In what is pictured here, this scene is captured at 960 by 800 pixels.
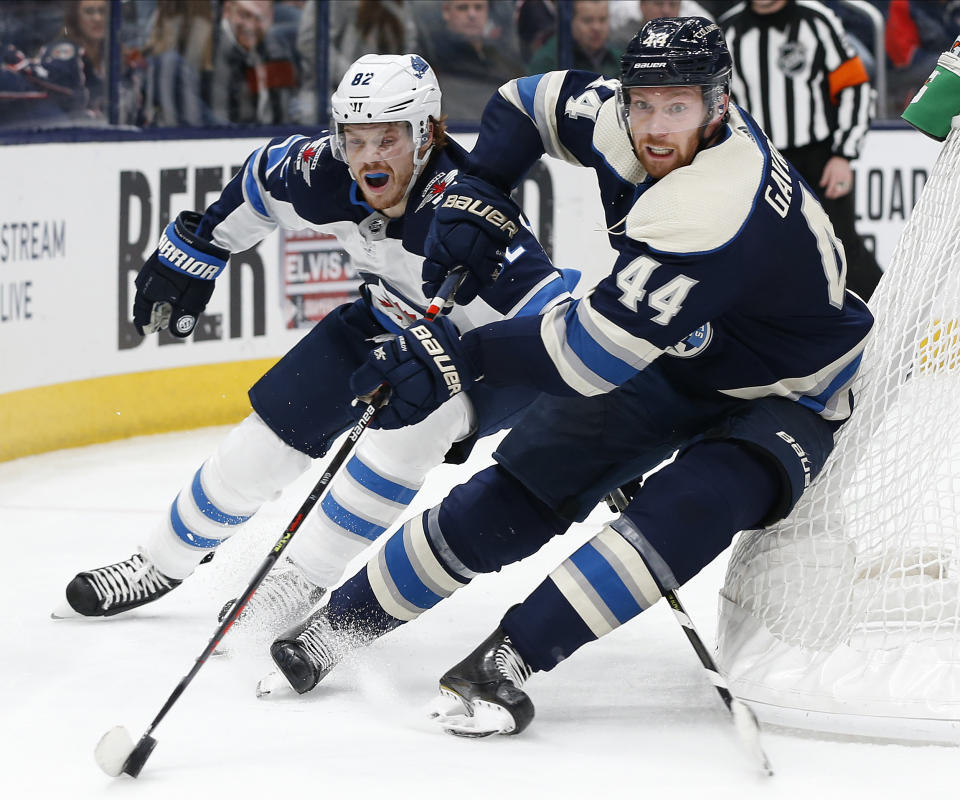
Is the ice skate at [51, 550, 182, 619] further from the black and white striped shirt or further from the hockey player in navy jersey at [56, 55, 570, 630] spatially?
the black and white striped shirt

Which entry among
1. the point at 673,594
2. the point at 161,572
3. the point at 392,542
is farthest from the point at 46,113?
the point at 673,594

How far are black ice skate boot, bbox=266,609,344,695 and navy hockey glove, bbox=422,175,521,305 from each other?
586mm

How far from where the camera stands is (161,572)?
3.05 meters

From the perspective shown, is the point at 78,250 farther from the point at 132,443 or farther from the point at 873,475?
the point at 873,475

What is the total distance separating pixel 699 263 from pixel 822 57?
351cm

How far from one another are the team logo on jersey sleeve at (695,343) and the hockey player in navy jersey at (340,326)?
0.36 m

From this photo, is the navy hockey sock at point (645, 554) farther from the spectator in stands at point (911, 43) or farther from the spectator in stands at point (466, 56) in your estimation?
the spectator in stands at point (911, 43)

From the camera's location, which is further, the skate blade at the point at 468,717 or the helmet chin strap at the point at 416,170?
the helmet chin strap at the point at 416,170

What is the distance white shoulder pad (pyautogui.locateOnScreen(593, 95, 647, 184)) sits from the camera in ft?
8.59

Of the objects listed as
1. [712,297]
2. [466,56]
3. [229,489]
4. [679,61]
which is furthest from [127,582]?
[466,56]

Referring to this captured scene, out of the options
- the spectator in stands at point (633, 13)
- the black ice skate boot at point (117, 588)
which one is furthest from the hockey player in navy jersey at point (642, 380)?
the spectator in stands at point (633, 13)

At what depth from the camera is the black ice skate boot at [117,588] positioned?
3.04 m

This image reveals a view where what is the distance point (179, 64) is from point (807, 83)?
2.11 meters

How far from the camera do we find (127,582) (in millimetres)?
3051
